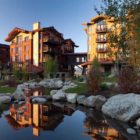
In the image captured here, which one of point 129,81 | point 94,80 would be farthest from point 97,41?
point 129,81

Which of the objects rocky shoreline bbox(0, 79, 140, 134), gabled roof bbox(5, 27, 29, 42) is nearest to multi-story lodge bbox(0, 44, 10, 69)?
gabled roof bbox(5, 27, 29, 42)

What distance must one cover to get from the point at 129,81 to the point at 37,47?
42.0m

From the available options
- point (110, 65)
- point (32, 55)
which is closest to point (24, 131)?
point (110, 65)

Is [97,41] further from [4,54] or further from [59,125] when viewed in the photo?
[59,125]

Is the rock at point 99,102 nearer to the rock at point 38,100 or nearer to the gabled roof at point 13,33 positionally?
the rock at point 38,100

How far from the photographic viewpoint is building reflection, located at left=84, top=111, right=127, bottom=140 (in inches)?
368

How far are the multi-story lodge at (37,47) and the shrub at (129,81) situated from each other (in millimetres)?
36716

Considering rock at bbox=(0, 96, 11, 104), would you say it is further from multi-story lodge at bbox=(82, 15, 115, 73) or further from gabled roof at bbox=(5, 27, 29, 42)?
gabled roof at bbox=(5, 27, 29, 42)

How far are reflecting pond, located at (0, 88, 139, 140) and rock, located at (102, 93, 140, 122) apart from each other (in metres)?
0.48

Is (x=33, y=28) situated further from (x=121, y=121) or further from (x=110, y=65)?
(x=121, y=121)

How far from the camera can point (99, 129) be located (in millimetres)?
10555

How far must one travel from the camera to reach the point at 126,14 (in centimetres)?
1725

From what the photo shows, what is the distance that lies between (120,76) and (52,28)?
42.3m

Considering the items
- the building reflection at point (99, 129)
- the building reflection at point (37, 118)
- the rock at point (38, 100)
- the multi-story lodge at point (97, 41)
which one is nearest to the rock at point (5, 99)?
the rock at point (38, 100)
